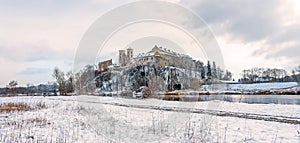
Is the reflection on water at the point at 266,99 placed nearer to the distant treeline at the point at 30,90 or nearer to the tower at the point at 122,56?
the tower at the point at 122,56

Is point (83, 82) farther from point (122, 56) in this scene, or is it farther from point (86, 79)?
point (122, 56)

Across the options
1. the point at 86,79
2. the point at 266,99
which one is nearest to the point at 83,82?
the point at 86,79

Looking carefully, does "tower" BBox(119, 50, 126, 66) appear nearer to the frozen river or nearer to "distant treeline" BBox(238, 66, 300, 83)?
the frozen river

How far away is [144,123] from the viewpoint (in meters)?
11.3

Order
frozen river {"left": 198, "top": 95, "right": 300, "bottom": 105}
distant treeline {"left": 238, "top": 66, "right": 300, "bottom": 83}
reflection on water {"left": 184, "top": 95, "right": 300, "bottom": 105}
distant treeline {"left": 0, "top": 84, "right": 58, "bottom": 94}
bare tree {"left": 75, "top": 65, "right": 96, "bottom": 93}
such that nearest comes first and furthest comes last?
frozen river {"left": 198, "top": 95, "right": 300, "bottom": 105}
reflection on water {"left": 184, "top": 95, "right": 300, "bottom": 105}
bare tree {"left": 75, "top": 65, "right": 96, "bottom": 93}
distant treeline {"left": 0, "top": 84, "right": 58, "bottom": 94}
distant treeline {"left": 238, "top": 66, "right": 300, "bottom": 83}

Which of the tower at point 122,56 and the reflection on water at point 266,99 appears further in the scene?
the tower at point 122,56

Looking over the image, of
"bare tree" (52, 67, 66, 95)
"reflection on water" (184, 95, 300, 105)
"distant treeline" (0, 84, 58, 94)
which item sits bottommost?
"reflection on water" (184, 95, 300, 105)

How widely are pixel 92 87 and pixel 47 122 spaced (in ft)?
149

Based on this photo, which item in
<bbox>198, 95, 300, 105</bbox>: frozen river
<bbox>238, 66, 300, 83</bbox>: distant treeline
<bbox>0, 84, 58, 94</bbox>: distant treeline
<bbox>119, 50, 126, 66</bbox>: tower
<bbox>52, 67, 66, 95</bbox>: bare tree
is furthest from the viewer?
<bbox>238, 66, 300, 83</bbox>: distant treeline

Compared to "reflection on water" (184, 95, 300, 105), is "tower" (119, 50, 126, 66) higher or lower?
higher

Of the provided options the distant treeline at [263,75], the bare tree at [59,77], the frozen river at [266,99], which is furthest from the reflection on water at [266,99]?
the distant treeline at [263,75]

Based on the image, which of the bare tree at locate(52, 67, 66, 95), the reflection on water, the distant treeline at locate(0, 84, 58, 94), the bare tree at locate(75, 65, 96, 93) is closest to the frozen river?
the reflection on water

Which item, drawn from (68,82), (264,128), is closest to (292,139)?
(264,128)

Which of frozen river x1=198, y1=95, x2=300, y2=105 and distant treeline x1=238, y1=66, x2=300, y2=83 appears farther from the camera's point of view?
distant treeline x1=238, y1=66, x2=300, y2=83
